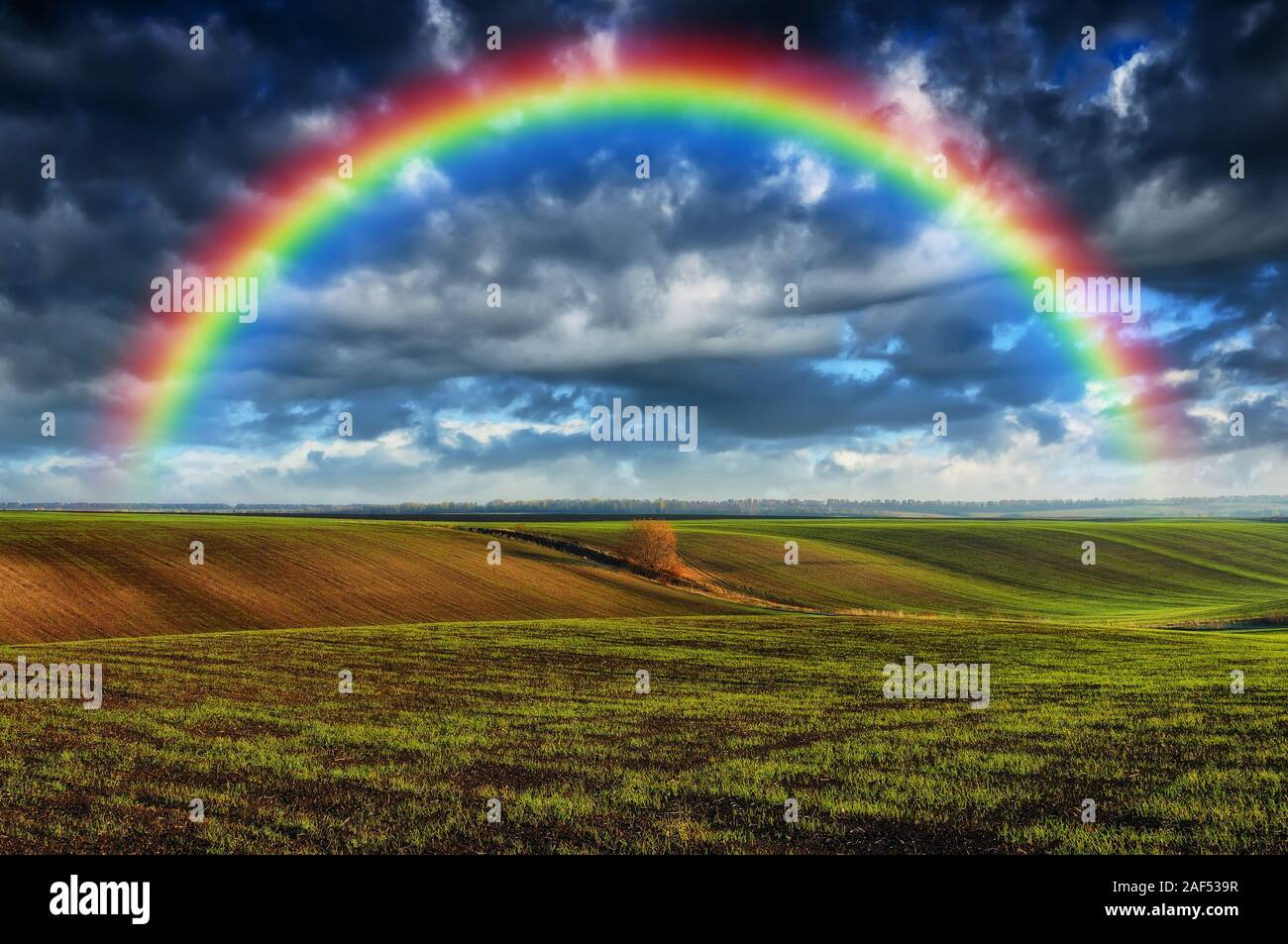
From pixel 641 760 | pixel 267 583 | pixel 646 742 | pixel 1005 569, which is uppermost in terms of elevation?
pixel 267 583

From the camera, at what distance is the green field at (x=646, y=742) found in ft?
40.7

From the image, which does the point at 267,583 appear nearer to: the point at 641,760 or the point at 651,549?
the point at 651,549

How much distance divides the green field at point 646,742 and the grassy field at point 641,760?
9 cm

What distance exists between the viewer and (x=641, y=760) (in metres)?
17.0

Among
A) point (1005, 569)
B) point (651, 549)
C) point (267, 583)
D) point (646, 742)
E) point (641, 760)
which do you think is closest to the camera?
point (641, 760)

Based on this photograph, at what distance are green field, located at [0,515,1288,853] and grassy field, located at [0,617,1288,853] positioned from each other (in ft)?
0.29

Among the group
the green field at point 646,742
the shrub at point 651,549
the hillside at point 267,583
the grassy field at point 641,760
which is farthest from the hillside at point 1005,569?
the grassy field at point 641,760

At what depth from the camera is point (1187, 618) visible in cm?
7406

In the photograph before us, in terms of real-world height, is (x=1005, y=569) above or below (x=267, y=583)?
below

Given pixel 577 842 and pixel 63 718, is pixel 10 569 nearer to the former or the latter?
pixel 63 718

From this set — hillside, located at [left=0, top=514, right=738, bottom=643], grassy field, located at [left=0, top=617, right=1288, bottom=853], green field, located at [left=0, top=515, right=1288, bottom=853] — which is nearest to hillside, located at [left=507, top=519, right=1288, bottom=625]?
hillside, located at [left=0, top=514, right=738, bottom=643]

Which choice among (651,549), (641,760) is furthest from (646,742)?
(651,549)

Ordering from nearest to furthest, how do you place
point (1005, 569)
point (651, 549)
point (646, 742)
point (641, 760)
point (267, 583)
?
point (641, 760) → point (646, 742) → point (267, 583) → point (651, 549) → point (1005, 569)

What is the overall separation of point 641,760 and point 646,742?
181 centimetres
